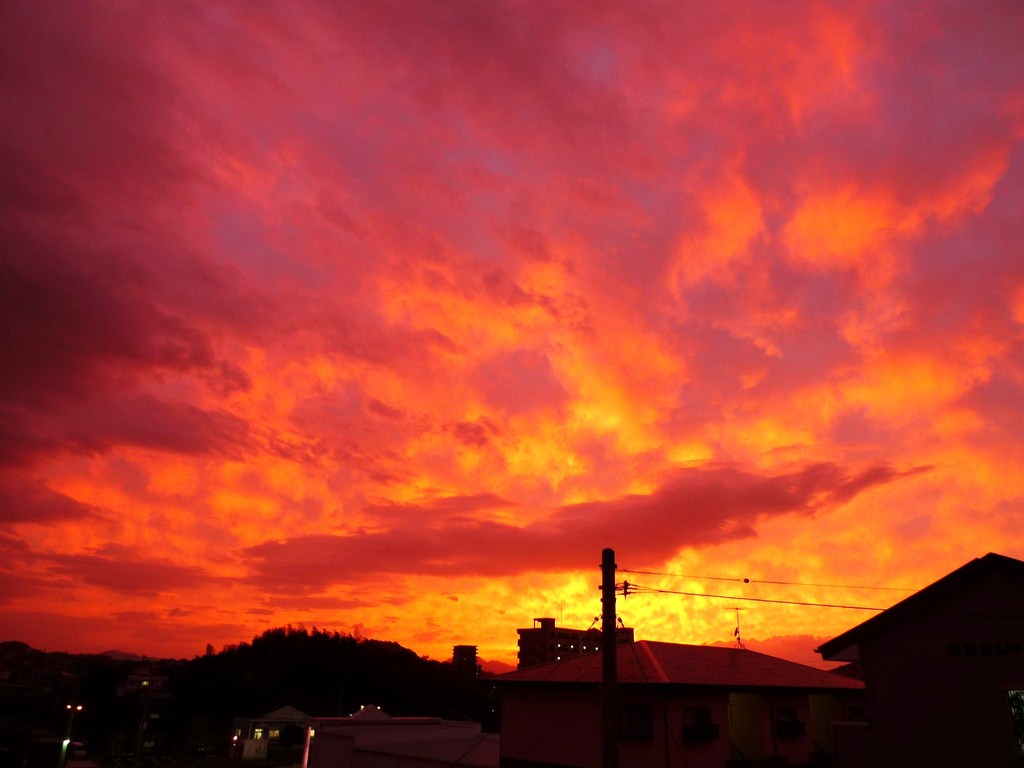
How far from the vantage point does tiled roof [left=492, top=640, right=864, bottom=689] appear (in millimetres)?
27297

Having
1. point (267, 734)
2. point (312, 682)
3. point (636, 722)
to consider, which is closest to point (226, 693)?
point (312, 682)

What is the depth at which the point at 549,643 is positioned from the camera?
169 metres

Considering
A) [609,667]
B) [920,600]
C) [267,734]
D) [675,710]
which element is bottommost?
[267,734]

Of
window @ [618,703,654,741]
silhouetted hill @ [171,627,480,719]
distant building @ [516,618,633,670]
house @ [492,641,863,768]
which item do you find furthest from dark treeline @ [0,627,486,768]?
window @ [618,703,654,741]

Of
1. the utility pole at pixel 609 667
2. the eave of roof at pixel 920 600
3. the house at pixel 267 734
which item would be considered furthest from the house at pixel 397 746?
the house at pixel 267 734

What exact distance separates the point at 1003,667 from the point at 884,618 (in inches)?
115

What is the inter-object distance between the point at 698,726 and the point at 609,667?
1112 cm

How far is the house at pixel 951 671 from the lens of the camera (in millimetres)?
16719

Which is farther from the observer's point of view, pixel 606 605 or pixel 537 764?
pixel 537 764

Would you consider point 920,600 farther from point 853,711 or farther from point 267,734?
point 267,734

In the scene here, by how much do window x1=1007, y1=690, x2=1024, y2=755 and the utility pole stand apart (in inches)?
417

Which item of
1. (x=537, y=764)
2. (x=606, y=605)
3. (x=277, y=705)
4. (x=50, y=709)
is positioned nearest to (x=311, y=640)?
(x=277, y=705)

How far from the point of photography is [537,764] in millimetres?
28656

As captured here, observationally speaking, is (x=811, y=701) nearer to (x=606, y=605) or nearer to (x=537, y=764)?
(x=537, y=764)
